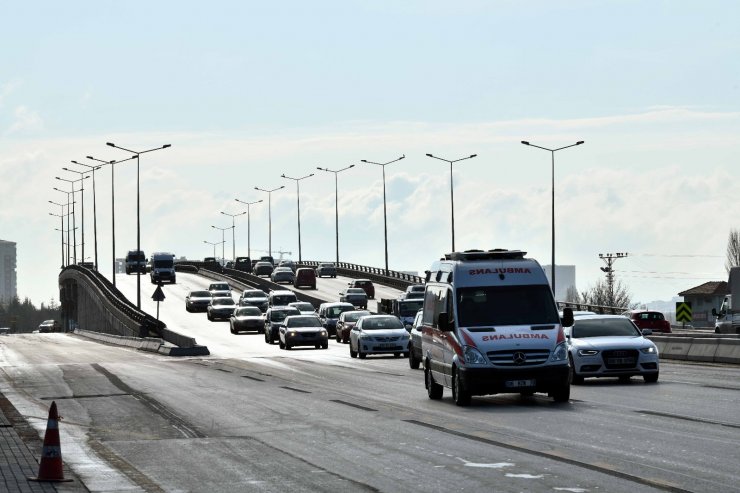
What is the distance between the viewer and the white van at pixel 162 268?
128 metres

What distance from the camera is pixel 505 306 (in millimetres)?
25094

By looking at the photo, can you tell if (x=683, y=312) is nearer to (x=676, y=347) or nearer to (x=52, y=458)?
(x=676, y=347)

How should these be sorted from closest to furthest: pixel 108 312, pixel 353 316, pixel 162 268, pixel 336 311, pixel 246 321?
pixel 353 316, pixel 336 311, pixel 246 321, pixel 108 312, pixel 162 268

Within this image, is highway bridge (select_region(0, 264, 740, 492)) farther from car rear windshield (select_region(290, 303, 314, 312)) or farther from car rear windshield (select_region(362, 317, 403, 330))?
car rear windshield (select_region(290, 303, 314, 312))

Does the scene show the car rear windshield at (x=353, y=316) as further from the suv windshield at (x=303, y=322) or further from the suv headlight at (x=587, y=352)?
the suv headlight at (x=587, y=352)

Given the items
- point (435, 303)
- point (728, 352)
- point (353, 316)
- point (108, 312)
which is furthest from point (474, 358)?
point (108, 312)

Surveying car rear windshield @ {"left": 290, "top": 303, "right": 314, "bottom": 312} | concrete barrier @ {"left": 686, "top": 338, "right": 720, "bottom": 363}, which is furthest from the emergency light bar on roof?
car rear windshield @ {"left": 290, "top": 303, "right": 314, "bottom": 312}

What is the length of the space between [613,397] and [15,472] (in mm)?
13164

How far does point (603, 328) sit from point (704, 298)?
6077 inches

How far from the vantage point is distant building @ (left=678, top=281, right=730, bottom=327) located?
180 metres

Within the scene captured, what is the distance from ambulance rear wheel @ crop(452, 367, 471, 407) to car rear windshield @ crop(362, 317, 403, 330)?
82.6ft

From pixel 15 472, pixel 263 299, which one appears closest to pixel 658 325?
pixel 263 299

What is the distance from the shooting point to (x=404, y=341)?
161 ft

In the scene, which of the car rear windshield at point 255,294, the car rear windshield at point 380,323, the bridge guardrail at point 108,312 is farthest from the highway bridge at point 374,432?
the car rear windshield at point 255,294
